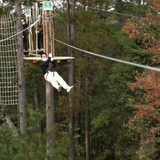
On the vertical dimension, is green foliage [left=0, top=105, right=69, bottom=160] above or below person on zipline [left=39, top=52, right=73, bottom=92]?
below

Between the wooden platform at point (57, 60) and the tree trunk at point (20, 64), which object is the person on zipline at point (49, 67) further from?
the tree trunk at point (20, 64)

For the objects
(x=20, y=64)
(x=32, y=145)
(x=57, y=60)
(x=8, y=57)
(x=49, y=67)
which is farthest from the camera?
(x=8, y=57)

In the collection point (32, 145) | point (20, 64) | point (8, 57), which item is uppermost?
point (8, 57)

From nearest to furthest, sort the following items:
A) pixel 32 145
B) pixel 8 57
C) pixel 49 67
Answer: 1. pixel 32 145
2. pixel 49 67
3. pixel 8 57

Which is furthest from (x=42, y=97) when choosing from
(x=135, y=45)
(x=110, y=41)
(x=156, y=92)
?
(x=156, y=92)

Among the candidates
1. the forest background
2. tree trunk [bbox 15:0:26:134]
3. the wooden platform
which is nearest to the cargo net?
tree trunk [bbox 15:0:26:134]

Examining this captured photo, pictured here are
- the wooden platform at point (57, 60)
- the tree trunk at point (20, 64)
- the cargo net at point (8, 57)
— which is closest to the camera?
the wooden platform at point (57, 60)

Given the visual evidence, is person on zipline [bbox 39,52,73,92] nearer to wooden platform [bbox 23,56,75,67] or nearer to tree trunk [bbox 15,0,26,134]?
wooden platform [bbox 23,56,75,67]

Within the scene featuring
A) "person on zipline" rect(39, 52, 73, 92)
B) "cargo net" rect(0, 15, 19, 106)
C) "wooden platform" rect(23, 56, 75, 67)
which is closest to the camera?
"person on zipline" rect(39, 52, 73, 92)

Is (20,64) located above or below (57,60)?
below

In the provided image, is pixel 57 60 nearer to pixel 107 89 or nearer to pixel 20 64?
pixel 20 64

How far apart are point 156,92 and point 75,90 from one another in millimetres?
6269

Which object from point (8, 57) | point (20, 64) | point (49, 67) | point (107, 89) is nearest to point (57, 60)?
point (49, 67)

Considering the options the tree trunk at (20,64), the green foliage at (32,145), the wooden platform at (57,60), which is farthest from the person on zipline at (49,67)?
the tree trunk at (20,64)
